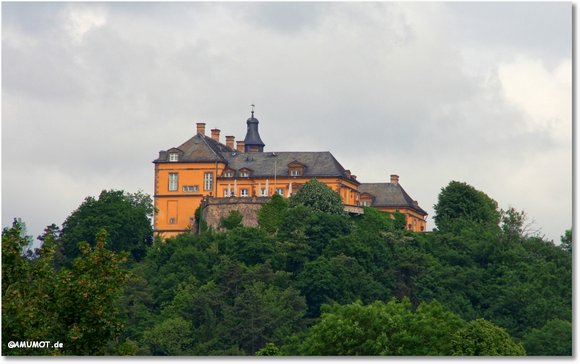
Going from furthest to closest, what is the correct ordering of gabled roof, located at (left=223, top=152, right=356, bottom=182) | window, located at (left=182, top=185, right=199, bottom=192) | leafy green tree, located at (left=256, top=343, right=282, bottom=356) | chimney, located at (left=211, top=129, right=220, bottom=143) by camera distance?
chimney, located at (left=211, top=129, right=220, bottom=143) < gabled roof, located at (left=223, top=152, right=356, bottom=182) < window, located at (left=182, top=185, right=199, bottom=192) < leafy green tree, located at (left=256, top=343, right=282, bottom=356)

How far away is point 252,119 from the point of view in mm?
124188

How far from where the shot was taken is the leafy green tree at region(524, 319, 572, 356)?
93.6 m

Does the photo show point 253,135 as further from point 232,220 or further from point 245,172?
point 232,220

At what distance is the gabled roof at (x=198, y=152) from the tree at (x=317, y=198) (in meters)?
6.38

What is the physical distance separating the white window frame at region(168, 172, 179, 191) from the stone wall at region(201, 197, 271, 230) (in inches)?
94.1

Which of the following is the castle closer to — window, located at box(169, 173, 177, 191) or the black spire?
window, located at box(169, 173, 177, 191)

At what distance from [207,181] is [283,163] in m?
5.36

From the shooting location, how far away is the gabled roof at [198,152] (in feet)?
371

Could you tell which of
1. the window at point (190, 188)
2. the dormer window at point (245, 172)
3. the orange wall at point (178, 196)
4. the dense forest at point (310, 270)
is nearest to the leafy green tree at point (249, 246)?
the dense forest at point (310, 270)

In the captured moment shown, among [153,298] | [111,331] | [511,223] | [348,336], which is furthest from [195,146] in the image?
[111,331]

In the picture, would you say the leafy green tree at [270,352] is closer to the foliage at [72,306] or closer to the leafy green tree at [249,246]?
the leafy green tree at [249,246]

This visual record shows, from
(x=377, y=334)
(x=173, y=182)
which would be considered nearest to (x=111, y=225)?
(x=173, y=182)

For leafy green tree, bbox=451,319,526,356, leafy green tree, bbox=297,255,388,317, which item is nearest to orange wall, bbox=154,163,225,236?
leafy green tree, bbox=297,255,388,317

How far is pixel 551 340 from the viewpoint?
9544 centimetres
